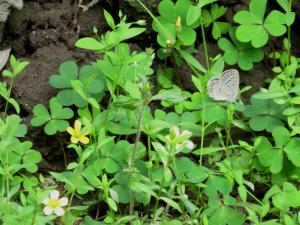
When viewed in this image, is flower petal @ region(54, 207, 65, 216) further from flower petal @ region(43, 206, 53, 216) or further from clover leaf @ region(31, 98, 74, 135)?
clover leaf @ region(31, 98, 74, 135)

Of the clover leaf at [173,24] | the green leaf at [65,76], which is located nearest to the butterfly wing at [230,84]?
the clover leaf at [173,24]

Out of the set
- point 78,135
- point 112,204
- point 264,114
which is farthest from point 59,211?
point 264,114

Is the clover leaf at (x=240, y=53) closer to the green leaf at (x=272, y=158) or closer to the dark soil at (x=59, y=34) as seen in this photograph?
the dark soil at (x=59, y=34)

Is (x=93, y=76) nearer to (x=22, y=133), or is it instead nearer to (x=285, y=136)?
(x=22, y=133)

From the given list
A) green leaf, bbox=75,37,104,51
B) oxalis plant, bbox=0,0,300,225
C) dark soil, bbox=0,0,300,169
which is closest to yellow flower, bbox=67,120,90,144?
oxalis plant, bbox=0,0,300,225

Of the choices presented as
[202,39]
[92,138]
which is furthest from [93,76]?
[202,39]
